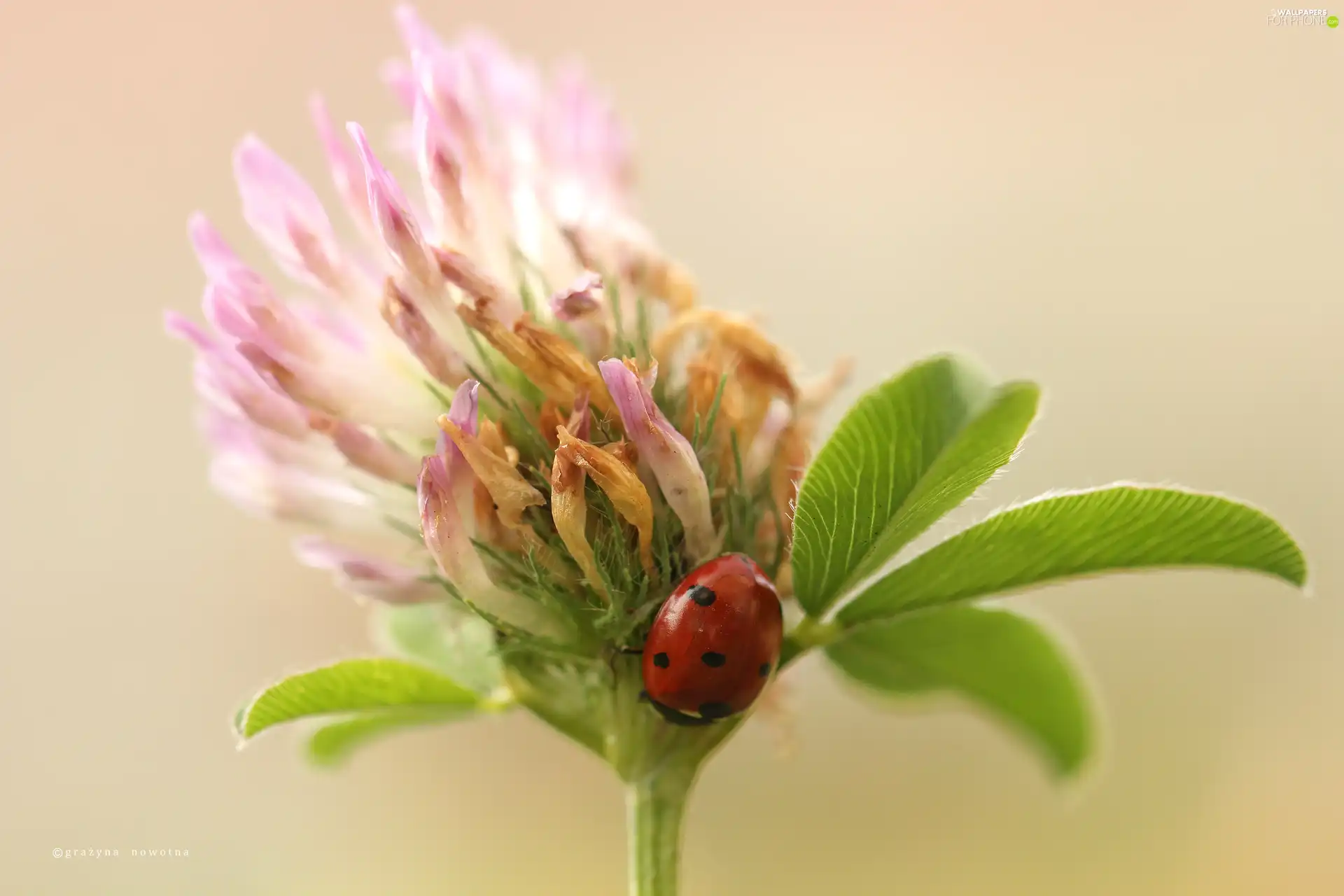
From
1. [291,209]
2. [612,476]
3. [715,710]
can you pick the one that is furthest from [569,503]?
[291,209]

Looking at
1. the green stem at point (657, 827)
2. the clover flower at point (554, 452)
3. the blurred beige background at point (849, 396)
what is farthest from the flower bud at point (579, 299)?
the blurred beige background at point (849, 396)

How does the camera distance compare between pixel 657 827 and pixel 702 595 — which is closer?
pixel 702 595

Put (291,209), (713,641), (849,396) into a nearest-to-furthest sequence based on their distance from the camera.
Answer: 1. (713,641)
2. (291,209)
3. (849,396)

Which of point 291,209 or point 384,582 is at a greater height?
point 291,209

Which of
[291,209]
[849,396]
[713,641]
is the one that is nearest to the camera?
[713,641]

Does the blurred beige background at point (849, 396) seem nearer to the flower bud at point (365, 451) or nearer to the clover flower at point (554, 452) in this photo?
the clover flower at point (554, 452)

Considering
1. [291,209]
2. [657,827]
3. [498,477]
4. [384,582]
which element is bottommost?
[657,827]

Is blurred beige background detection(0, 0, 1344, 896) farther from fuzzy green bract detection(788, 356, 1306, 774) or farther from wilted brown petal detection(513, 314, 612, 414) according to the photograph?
wilted brown petal detection(513, 314, 612, 414)

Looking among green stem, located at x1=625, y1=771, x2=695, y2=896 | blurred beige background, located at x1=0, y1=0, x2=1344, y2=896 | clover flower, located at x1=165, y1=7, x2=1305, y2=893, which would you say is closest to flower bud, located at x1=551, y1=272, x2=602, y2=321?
clover flower, located at x1=165, y1=7, x2=1305, y2=893

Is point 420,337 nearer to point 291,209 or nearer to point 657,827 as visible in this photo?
point 291,209
